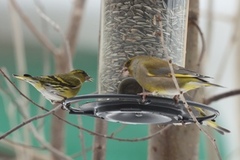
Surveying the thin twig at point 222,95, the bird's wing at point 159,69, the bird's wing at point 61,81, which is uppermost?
the bird's wing at point 159,69

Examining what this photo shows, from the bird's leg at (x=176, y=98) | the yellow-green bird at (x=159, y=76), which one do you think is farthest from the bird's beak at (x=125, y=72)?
the bird's leg at (x=176, y=98)

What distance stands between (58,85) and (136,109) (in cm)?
43

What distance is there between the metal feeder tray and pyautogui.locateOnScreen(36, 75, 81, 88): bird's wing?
18cm

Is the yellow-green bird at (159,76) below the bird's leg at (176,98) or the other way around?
the other way around

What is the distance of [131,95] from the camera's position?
2627mm

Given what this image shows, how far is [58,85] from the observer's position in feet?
9.57

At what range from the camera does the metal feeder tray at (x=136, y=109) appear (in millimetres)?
2627

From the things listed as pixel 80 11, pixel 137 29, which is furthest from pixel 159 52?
pixel 80 11

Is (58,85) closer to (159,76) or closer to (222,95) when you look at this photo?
(159,76)

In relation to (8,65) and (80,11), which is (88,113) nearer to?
(80,11)

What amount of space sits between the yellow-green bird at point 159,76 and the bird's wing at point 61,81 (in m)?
0.25

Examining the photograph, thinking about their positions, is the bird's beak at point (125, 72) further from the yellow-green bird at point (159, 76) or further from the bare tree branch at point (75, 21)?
the bare tree branch at point (75, 21)

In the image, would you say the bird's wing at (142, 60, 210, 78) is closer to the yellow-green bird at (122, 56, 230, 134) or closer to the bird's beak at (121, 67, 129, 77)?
the yellow-green bird at (122, 56, 230, 134)

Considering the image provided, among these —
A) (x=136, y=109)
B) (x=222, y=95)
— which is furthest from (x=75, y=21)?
(x=136, y=109)
